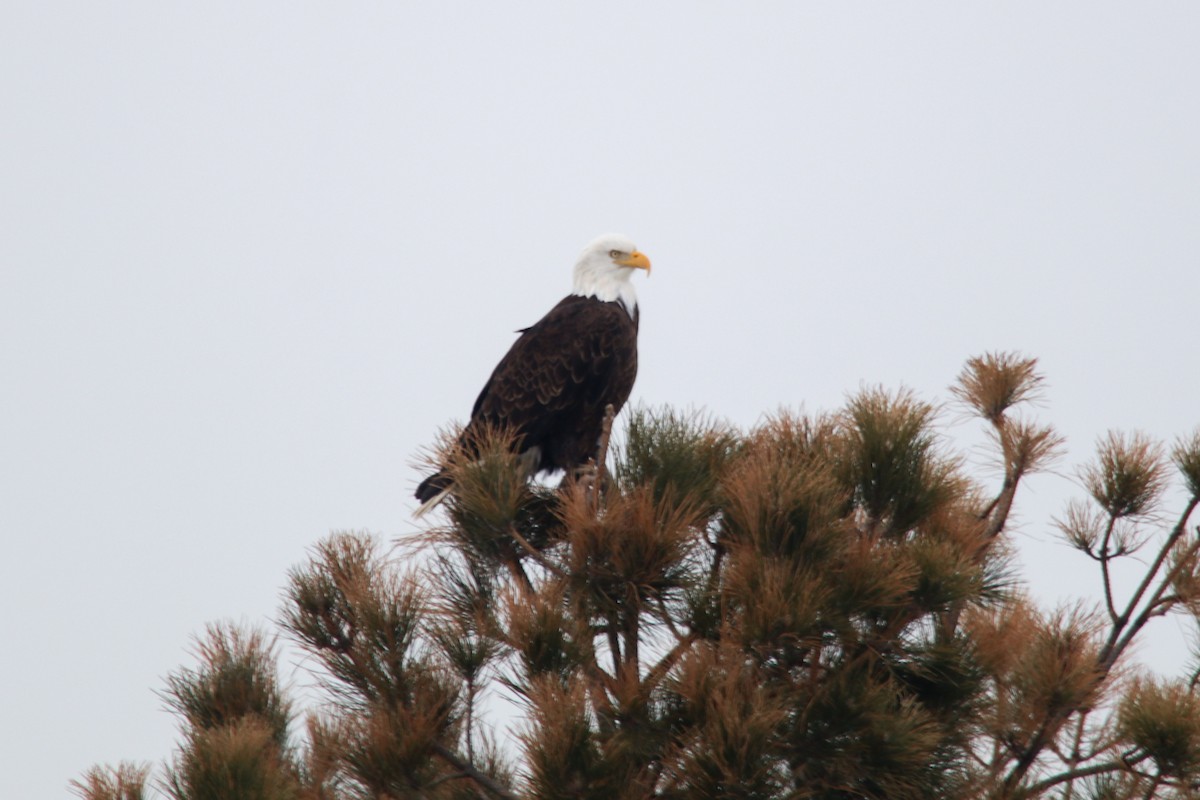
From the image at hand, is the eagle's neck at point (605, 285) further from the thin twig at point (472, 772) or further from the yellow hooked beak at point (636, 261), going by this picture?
the thin twig at point (472, 772)

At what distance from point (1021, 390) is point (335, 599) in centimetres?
255

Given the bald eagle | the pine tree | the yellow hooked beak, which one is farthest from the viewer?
the yellow hooked beak

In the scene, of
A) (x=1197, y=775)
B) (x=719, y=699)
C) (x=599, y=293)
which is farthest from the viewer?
(x=599, y=293)

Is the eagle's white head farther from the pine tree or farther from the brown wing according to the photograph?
the pine tree

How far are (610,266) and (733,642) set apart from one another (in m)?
3.54

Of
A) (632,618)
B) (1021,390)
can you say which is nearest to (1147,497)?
(1021,390)

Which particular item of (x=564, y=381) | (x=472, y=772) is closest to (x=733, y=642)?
(x=472, y=772)

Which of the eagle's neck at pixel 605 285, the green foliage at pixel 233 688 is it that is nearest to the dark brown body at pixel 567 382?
the eagle's neck at pixel 605 285

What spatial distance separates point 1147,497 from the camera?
439 cm

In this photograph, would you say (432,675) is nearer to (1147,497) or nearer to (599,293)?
(1147,497)

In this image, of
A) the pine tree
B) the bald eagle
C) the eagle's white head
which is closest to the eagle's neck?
the eagle's white head

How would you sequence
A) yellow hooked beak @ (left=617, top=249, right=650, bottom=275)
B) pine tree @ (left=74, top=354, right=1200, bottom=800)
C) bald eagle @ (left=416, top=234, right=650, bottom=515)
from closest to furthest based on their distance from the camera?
pine tree @ (left=74, top=354, right=1200, bottom=800)
bald eagle @ (left=416, top=234, right=650, bottom=515)
yellow hooked beak @ (left=617, top=249, right=650, bottom=275)

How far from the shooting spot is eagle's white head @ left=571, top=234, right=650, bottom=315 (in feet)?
22.4

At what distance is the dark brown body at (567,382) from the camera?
20.9ft
